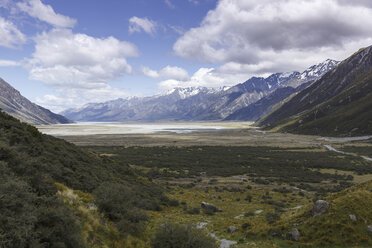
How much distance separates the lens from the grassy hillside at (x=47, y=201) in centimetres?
959

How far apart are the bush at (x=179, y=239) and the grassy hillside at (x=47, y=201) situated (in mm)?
2442

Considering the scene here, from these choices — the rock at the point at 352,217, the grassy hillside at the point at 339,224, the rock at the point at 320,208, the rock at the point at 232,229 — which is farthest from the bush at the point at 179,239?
the rock at the point at 352,217

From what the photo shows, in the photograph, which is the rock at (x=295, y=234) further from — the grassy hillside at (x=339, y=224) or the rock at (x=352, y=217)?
the rock at (x=352, y=217)

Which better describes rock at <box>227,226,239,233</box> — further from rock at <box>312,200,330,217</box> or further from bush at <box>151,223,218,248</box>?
bush at <box>151,223,218,248</box>

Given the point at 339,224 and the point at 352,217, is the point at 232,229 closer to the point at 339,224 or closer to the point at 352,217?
the point at 339,224

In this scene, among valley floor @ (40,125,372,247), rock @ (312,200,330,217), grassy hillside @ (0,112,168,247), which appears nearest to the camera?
grassy hillside @ (0,112,168,247)

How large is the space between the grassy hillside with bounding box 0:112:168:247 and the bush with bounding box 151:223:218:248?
8.01 feet

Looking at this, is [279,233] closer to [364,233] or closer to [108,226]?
[364,233]

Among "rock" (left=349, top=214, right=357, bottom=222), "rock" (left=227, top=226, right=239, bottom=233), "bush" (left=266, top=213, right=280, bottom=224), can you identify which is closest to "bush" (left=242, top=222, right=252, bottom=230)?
"rock" (left=227, top=226, right=239, bottom=233)

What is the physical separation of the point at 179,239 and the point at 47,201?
23.2 feet

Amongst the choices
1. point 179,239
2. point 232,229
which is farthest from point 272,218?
point 179,239

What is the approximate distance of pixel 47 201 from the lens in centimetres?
1232

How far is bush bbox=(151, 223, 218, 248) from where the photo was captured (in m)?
13.3

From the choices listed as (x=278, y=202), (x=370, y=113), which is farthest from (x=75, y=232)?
(x=370, y=113)
